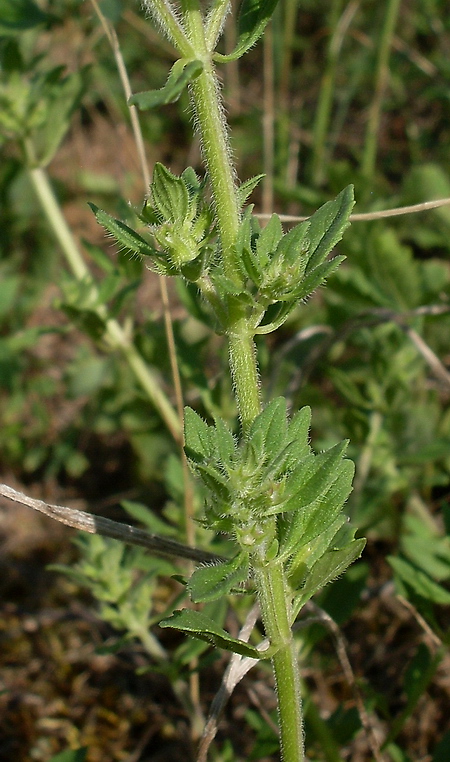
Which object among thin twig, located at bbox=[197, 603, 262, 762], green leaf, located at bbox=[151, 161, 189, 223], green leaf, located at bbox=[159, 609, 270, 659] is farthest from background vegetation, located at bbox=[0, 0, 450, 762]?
green leaf, located at bbox=[159, 609, 270, 659]

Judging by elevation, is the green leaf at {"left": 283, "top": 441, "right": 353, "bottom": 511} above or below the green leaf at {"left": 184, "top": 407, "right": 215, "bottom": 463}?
below

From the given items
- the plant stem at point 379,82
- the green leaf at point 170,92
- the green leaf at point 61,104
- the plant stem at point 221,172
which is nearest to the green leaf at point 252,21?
the plant stem at point 221,172

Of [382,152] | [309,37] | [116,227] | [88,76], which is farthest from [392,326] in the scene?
[309,37]

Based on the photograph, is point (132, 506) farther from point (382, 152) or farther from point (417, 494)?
point (382, 152)

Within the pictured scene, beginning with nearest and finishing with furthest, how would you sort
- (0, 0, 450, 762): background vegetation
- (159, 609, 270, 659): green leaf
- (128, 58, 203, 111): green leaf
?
(128, 58, 203, 111): green leaf → (159, 609, 270, 659): green leaf → (0, 0, 450, 762): background vegetation

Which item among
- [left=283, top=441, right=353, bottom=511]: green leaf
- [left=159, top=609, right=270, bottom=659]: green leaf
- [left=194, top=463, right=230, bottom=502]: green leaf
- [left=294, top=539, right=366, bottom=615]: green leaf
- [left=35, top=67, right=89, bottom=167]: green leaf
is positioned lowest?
[left=159, top=609, right=270, bottom=659]: green leaf

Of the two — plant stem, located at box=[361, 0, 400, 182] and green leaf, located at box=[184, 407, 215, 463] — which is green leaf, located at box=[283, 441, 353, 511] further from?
plant stem, located at box=[361, 0, 400, 182]

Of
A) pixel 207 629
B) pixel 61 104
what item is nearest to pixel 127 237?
pixel 207 629
